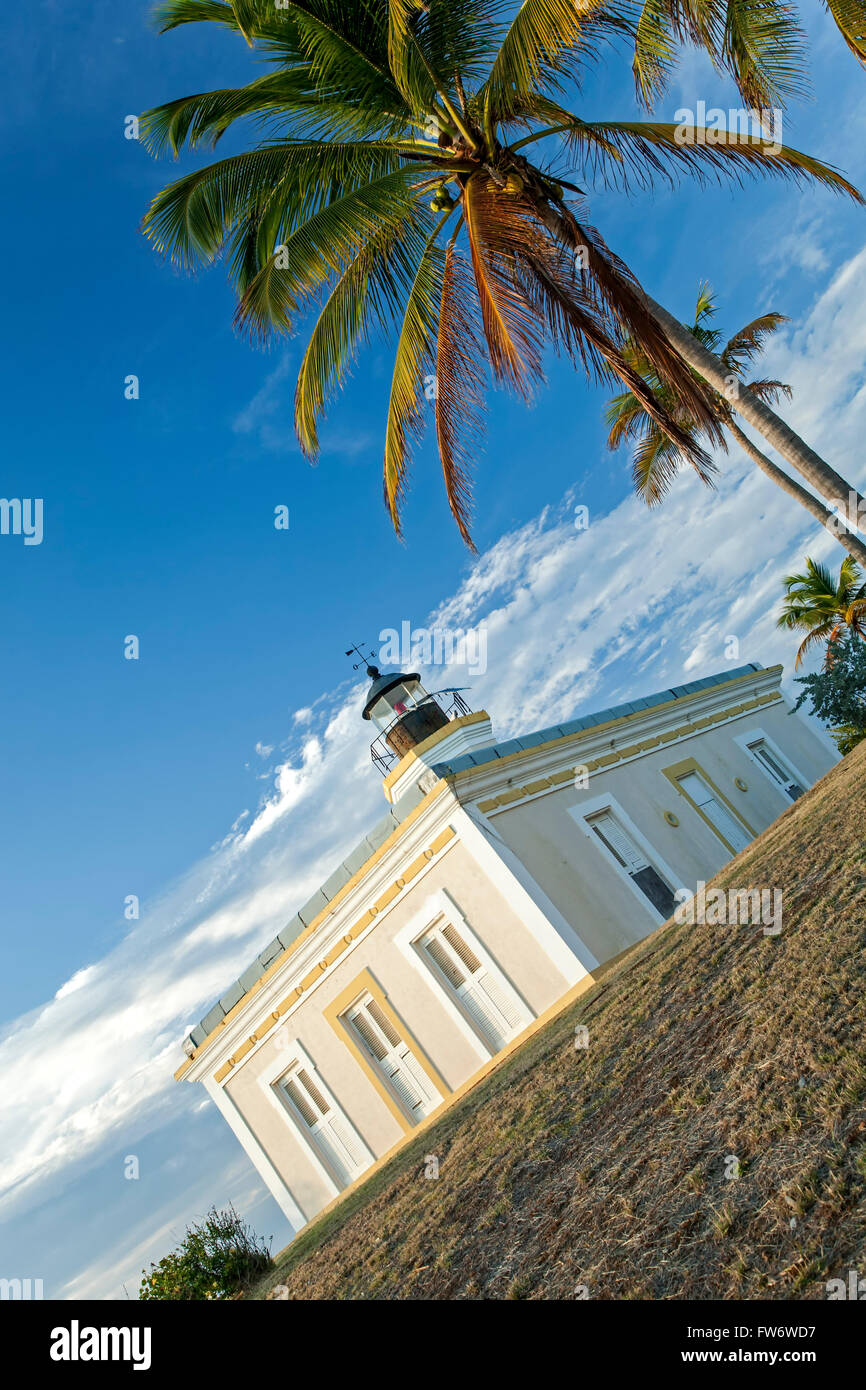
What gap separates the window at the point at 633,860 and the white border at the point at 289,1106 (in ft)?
22.0

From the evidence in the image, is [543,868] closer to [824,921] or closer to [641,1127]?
[824,921]

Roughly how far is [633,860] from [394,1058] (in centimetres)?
554

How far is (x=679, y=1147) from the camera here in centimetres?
437

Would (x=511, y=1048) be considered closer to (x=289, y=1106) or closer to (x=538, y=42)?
(x=289, y=1106)

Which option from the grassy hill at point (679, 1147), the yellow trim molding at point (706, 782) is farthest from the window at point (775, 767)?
the grassy hill at point (679, 1147)

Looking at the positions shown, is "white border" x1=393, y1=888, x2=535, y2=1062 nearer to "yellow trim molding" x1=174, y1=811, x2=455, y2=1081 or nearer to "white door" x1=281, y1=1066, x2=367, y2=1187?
"yellow trim molding" x1=174, y1=811, x2=455, y2=1081

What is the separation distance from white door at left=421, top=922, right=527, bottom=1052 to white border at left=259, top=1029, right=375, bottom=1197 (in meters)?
3.58

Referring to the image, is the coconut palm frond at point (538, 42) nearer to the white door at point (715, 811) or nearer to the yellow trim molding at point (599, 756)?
the yellow trim molding at point (599, 756)

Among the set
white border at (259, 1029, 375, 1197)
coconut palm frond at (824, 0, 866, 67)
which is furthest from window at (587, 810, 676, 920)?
coconut palm frond at (824, 0, 866, 67)

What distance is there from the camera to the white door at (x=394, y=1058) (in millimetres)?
14609

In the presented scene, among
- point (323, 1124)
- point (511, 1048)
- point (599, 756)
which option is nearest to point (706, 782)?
point (599, 756)
